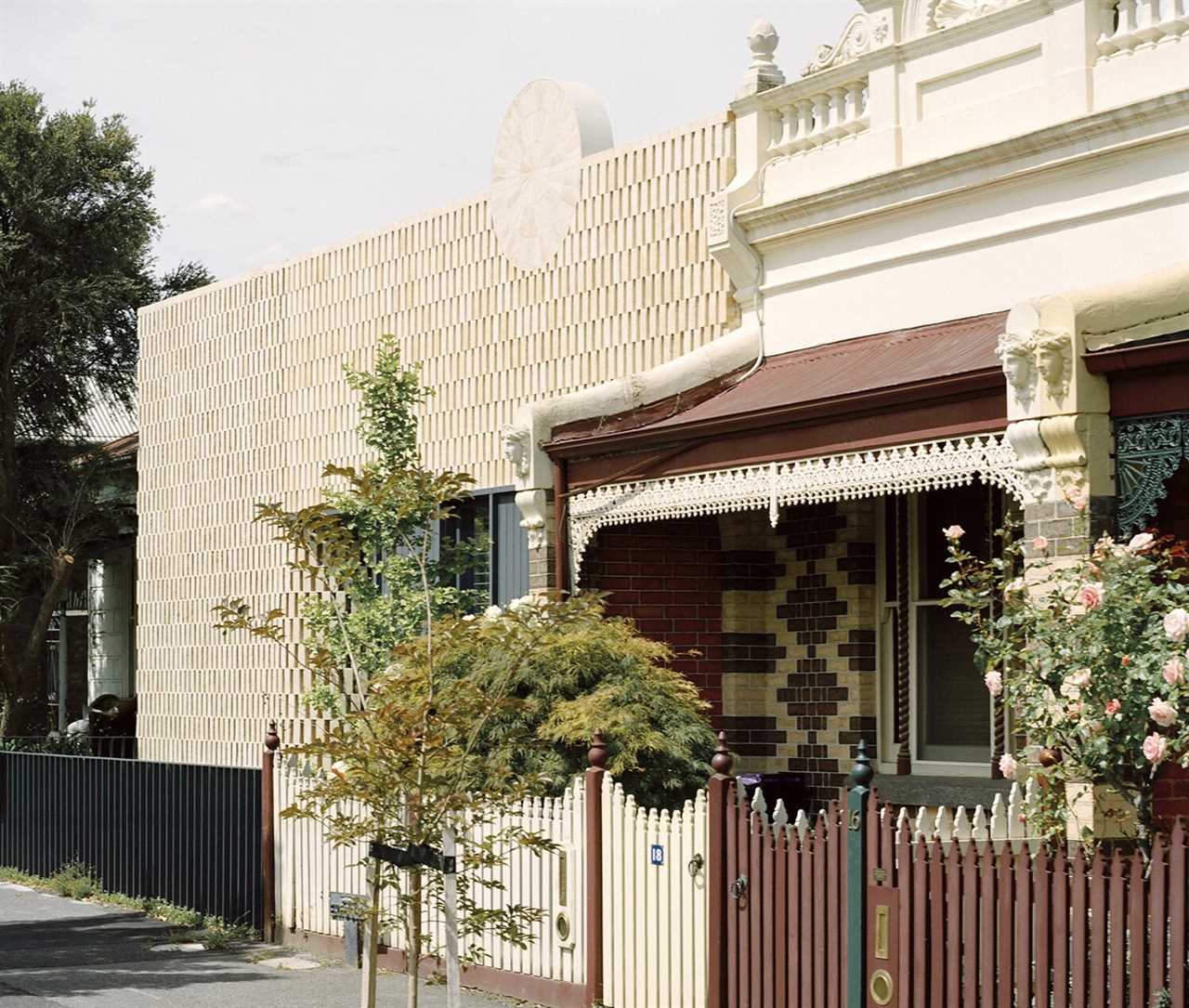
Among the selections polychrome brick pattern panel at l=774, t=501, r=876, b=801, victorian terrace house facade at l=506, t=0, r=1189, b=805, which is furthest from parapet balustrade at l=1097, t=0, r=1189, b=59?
polychrome brick pattern panel at l=774, t=501, r=876, b=801

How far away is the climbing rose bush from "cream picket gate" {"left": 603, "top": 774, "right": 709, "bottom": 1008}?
1741mm

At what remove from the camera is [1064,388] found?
1060cm

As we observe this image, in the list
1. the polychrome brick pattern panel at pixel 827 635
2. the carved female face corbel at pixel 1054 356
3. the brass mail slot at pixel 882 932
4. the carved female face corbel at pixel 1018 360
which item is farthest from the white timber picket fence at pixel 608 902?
the polychrome brick pattern panel at pixel 827 635

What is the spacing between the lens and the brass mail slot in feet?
29.8

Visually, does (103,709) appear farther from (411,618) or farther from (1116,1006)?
(1116,1006)

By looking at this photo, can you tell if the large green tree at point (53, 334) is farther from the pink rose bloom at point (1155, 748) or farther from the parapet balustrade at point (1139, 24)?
the pink rose bloom at point (1155, 748)

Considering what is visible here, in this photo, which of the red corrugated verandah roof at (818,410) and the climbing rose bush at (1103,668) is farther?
the red corrugated verandah roof at (818,410)

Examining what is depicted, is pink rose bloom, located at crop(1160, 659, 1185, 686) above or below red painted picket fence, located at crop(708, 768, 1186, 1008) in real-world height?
above

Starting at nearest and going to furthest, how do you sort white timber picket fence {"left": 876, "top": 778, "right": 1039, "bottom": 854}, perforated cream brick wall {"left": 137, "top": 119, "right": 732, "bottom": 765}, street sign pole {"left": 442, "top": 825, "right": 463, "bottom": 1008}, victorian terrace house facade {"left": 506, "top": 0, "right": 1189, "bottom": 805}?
street sign pole {"left": 442, "top": 825, "right": 463, "bottom": 1008} < white timber picket fence {"left": 876, "top": 778, "right": 1039, "bottom": 854} < victorian terrace house facade {"left": 506, "top": 0, "right": 1189, "bottom": 805} < perforated cream brick wall {"left": 137, "top": 119, "right": 732, "bottom": 765}

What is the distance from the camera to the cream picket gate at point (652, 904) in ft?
34.0

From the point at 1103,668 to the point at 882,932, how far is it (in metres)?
1.54

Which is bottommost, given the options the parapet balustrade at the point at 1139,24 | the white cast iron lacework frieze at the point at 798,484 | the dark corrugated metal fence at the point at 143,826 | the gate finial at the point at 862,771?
the dark corrugated metal fence at the point at 143,826

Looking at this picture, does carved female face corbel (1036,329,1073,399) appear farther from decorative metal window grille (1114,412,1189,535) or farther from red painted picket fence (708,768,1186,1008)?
red painted picket fence (708,768,1186,1008)

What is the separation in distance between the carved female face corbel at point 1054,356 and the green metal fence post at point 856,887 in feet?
8.62
